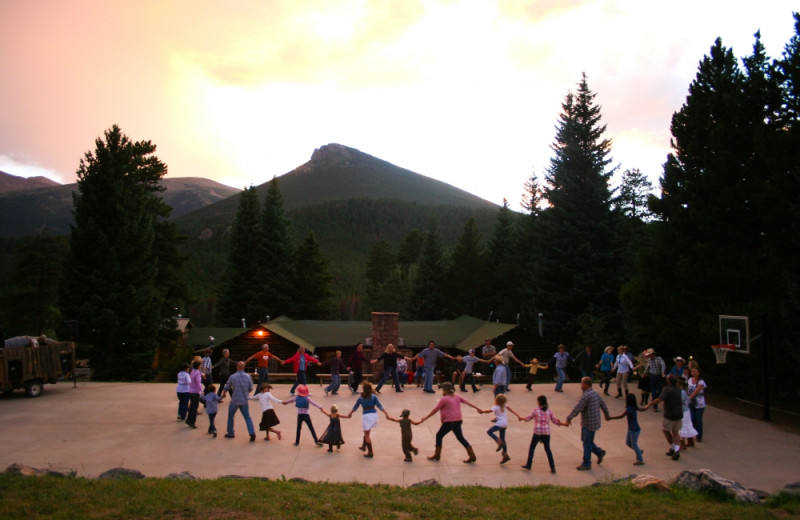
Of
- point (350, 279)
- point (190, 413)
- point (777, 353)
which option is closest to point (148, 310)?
point (190, 413)

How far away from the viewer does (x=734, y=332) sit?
60.1ft

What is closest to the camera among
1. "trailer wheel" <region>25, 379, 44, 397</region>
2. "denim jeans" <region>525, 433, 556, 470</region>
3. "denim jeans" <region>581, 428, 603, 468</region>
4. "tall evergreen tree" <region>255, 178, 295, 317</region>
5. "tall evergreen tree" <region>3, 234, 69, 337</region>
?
"denim jeans" <region>525, 433, 556, 470</region>

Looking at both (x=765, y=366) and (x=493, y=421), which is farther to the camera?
(x=765, y=366)

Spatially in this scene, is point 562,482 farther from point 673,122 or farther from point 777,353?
point 673,122

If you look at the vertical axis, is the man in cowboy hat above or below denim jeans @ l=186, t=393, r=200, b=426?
above

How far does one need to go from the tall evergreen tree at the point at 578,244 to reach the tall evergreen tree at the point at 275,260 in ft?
78.3

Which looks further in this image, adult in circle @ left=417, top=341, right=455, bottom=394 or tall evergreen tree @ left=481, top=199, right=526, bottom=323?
tall evergreen tree @ left=481, top=199, right=526, bottom=323

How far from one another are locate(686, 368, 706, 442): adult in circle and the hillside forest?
4.40 meters

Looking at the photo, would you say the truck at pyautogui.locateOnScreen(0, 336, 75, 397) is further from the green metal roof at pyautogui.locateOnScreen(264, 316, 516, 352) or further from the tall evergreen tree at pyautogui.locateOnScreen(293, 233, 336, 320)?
the tall evergreen tree at pyautogui.locateOnScreen(293, 233, 336, 320)

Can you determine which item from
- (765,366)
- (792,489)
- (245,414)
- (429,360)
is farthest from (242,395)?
(765,366)

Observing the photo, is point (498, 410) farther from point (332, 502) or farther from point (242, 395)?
point (242, 395)

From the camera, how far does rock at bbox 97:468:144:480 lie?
10141mm

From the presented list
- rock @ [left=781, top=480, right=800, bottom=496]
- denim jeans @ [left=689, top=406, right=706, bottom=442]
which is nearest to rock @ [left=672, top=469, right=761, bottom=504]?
rock @ [left=781, top=480, right=800, bottom=496]

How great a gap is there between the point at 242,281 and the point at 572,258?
31.6m
